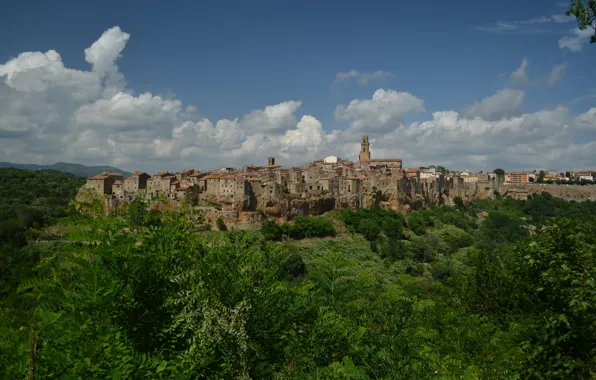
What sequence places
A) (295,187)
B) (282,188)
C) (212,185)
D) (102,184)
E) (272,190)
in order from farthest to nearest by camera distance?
(295,187), (282,188), (102,184), (212,185), (272,190)

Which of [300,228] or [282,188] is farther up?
[282,188]

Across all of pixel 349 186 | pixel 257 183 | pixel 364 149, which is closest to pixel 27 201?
pixel 257 183

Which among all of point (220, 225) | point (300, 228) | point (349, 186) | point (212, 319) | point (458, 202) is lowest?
point (300, 228)

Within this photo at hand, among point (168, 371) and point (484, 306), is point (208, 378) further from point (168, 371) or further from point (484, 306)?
point (484, 306)

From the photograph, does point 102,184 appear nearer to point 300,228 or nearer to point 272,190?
point 272,190

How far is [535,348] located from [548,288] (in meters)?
0.78

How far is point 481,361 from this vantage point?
9938 mm

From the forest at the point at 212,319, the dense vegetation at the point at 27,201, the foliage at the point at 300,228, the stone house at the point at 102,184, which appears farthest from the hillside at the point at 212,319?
the stone house at the point at 102,184

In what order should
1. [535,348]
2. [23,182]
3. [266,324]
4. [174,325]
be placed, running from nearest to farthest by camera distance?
[174,325] → [535,348] → [266,324] → [23,182]

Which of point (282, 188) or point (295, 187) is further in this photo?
point (295, 187)

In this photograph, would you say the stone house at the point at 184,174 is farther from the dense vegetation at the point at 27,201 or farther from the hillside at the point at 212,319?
the hillside at the point at 212,319

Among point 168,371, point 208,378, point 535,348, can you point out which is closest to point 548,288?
point 535,348

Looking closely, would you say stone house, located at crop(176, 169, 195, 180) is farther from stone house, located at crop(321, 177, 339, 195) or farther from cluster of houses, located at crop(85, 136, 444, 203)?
stone house, located at crop(321, 177, 339, 195)

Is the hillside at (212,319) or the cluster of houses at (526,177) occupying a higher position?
the cluster of houses at (526,177)
